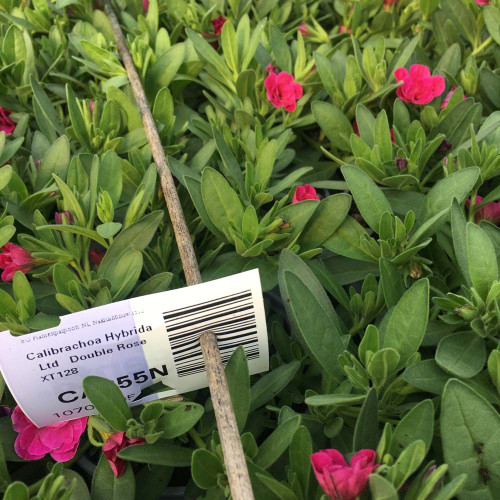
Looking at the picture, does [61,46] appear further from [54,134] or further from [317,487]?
[317,487]

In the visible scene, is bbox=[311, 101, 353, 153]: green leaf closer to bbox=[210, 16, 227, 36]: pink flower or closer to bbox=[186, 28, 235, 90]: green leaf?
bbox=[186, 28, 235, 90]: green leaf

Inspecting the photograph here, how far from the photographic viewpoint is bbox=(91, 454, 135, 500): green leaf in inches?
26.5

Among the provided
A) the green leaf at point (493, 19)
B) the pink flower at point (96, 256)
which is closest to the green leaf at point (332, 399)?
the pink flower at point (96, 256)

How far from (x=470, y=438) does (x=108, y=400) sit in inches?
15.9

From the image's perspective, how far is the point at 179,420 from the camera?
0.67 meters

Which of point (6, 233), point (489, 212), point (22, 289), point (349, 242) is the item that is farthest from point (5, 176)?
point (489, 212)

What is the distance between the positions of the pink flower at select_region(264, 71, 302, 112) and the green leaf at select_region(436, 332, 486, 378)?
1.82 feet

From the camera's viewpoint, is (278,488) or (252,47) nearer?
(278,488)

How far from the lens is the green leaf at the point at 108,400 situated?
627mm

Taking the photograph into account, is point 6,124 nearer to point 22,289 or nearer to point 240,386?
point 22,289

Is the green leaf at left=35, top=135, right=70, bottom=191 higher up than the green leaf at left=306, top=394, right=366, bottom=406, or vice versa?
the green leaf at left=35, top=135, right=70, bottom=191

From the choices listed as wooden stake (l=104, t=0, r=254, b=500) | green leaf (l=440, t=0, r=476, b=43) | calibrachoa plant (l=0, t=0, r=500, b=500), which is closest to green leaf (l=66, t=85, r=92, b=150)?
calibrachoa plant (l=0, t=0, r=500, b=500)

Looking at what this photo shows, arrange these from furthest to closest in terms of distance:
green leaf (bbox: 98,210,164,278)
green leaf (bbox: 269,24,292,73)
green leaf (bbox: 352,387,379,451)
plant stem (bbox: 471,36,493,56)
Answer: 1. plant stem (bbox: 471,36,493,56)
2. green leaf (bbox: 269,24,292,73)
3. green leaf (bbox: 98,210,164,278)
4. green leaf (bbox: 352,387,379,451)

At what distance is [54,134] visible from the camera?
1.03m
